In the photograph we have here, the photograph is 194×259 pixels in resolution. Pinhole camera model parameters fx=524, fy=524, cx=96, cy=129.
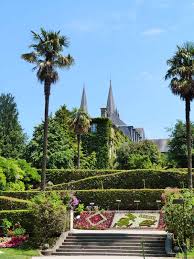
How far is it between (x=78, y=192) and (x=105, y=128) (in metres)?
33.6

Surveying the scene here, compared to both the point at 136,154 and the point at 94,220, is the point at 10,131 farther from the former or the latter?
the point at 94,220

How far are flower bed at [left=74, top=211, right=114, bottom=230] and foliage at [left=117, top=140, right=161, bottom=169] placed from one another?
83.8 feet

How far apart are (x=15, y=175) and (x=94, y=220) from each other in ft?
45.2

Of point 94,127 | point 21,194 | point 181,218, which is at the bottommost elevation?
point 181,218

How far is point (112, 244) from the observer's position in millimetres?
27281

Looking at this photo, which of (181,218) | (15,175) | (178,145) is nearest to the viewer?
(181,218)

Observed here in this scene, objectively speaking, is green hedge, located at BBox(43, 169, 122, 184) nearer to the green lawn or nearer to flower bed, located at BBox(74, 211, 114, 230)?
flower bed, located at BBox(74, 211, 114, 230)

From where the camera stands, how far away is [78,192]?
39.5m

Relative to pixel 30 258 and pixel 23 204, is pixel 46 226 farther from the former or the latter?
pixel 23 204

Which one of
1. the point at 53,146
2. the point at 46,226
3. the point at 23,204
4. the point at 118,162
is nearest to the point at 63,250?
the point at 46,226

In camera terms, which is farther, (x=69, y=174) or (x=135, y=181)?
(x=69, y=174)

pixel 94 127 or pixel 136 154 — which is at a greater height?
pixel 94 127

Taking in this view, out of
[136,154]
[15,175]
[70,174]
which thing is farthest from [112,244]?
[136,154]

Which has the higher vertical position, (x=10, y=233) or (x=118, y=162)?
(x=118, y=162)
